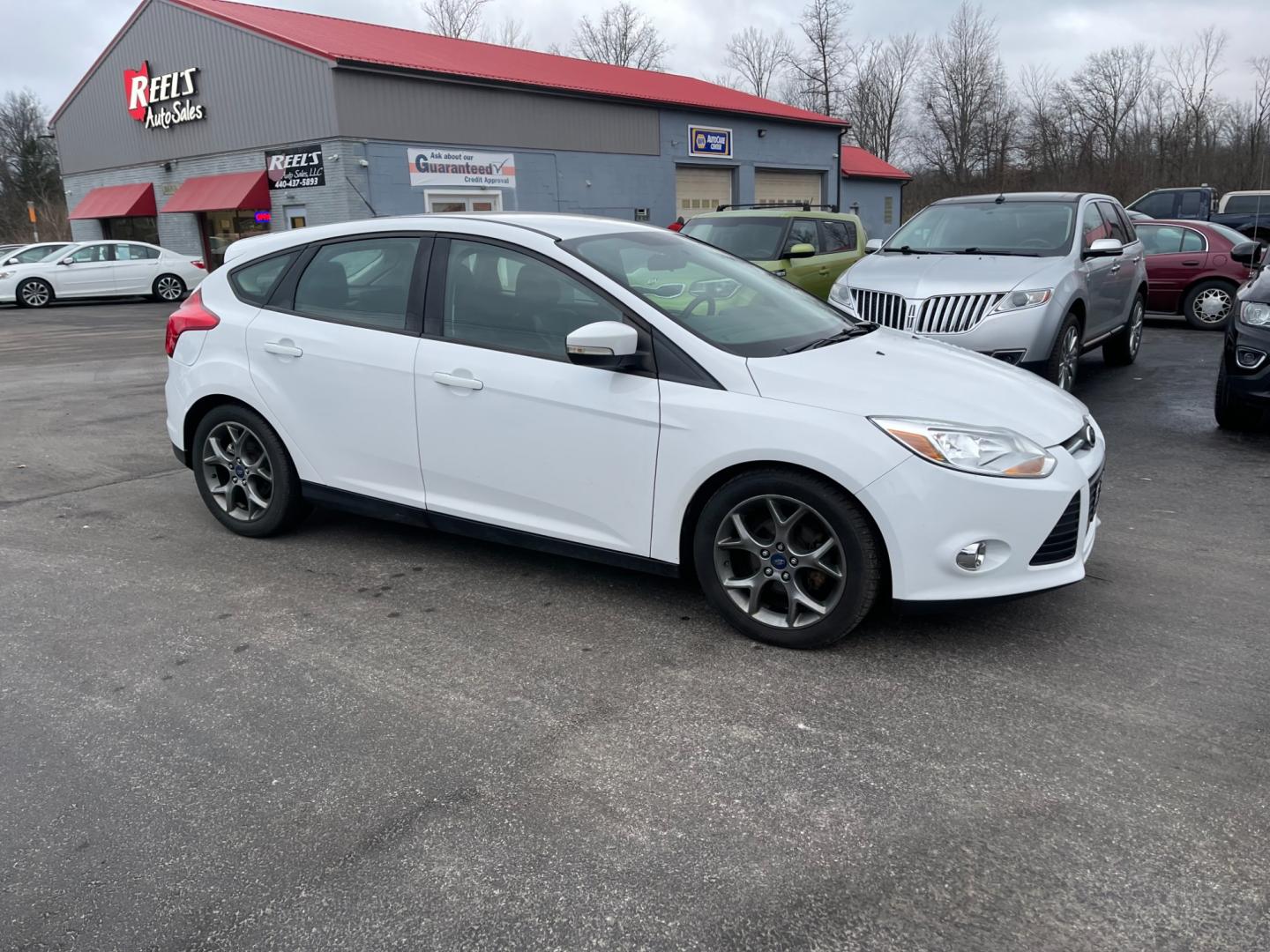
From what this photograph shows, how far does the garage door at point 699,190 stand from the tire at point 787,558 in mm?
29210

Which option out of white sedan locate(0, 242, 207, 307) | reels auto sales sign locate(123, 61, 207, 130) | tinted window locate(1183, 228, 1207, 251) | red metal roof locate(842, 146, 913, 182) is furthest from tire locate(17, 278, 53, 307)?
red metal roof locate(842, 146, 913, 182)

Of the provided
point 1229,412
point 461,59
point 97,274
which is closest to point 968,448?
point 1229,412

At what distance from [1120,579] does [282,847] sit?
3651 mm

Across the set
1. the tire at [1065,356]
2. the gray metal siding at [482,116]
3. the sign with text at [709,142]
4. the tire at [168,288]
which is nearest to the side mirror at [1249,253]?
the tire at [1065,356]

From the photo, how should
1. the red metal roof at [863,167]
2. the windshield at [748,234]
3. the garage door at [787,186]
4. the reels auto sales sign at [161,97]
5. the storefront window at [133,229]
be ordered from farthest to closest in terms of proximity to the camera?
the red metal roof at [863,167], the garage door at [787,186], the storefront window at [133,229], the reels auto sales sign at [161,97], the windshield at [748,234]

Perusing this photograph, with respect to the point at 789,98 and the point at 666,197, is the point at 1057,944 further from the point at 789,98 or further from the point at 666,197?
the point at 789,98

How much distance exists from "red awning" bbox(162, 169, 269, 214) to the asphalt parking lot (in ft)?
73.9

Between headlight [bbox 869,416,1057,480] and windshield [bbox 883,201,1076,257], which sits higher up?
windshield [bbox 883,201,1076,257]

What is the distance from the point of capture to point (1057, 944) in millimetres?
2260

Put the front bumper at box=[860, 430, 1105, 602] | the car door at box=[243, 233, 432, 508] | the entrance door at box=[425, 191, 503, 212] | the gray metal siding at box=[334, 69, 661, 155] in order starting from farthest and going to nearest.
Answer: the entrance door at box=[425, 191, 503, 212], the gray metal siding at box=[334, 69, 661, 155], the car door at box=[243, 233, 432, 508], the front bumper at box=[860, 430, 1105, 602]

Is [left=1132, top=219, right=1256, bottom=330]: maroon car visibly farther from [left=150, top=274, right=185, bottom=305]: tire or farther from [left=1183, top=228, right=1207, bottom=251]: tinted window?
[left=150, top=274, right=185, bottom=305]: tire

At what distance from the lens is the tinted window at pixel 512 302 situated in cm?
412

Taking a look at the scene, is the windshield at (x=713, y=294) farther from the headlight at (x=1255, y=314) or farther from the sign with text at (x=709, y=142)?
the sign with text at (x=709, y=142)

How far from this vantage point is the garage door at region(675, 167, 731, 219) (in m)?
32.1
